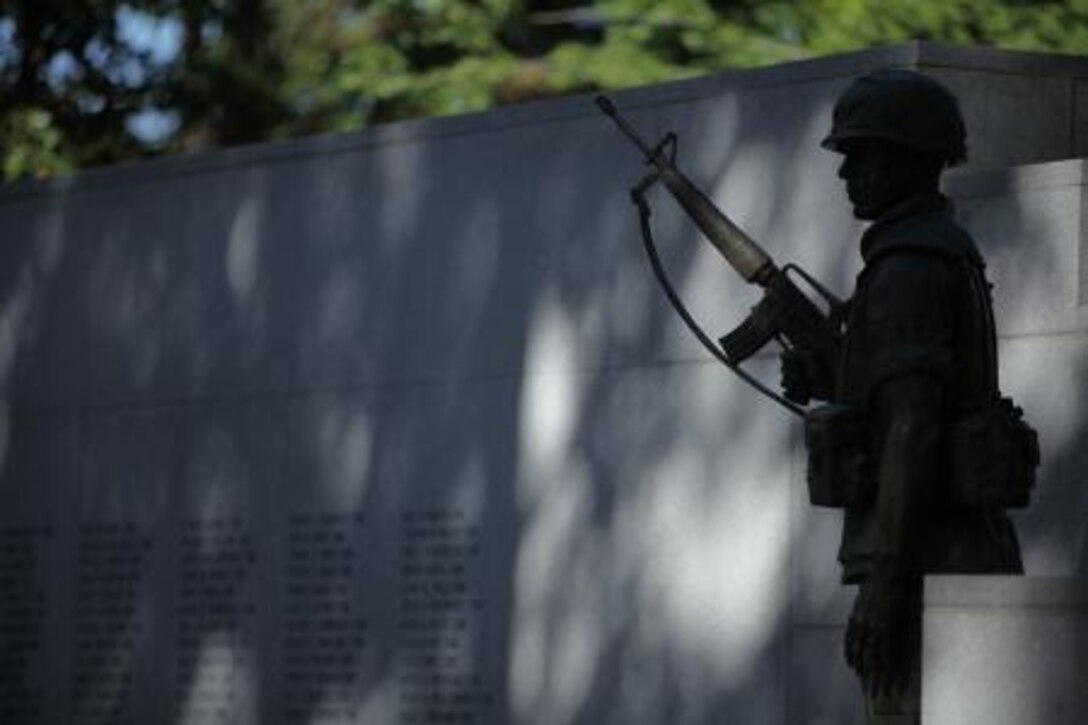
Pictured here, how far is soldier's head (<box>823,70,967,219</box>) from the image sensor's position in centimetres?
938

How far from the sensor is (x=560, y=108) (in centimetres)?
1509

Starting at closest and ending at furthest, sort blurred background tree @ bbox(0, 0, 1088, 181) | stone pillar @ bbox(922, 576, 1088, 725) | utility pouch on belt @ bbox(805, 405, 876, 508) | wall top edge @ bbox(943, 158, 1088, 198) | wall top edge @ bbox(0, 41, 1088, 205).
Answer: stone pillar @ bbox(922, 576, 1088, 725) < utility pouch on belt @ bbox(805, 405, 876, 508) < wall top edge @ bbox(943, 158, 1088, 198) < wall top edge @ bbox(0, 41, 1088, 205) < blurred background tree @ bbox(0, 0, 1088, 181)

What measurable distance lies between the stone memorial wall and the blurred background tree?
6905 mm

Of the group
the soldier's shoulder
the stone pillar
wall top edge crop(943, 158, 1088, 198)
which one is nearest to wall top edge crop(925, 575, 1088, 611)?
the stone pillar

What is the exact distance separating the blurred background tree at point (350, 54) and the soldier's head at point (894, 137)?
13.9 metres

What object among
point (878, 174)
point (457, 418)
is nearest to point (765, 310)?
point (878, 174)

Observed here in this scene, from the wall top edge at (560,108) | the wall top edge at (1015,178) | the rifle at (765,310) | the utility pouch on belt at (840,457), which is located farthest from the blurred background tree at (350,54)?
the utility pouch on belt at (840,457)

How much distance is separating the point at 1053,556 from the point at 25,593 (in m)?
6.52

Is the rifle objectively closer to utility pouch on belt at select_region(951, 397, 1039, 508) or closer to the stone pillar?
utility pouch on belt at select_region(951, 397, 1039, 508)

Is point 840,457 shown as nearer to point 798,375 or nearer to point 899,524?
point 899,524

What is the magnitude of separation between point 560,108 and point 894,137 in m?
5.80

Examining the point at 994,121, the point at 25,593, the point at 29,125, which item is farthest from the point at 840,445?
the point at 29,125

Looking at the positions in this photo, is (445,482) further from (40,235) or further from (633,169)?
(40,235)

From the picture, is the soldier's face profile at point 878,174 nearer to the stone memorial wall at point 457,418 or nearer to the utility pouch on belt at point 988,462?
the utility pouch on belt at point 988,462
